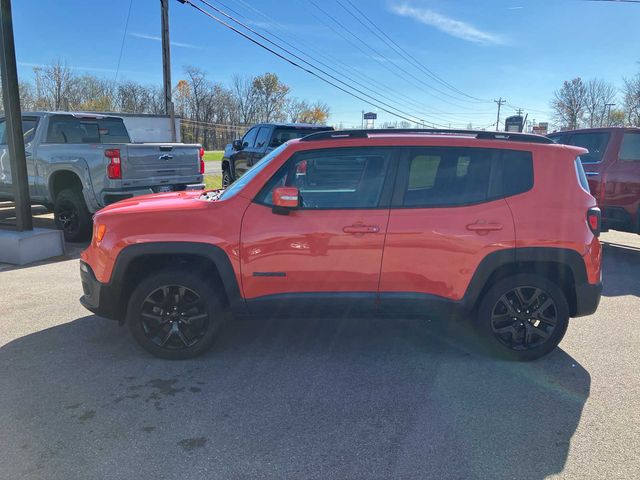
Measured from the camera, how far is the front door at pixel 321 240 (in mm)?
3541

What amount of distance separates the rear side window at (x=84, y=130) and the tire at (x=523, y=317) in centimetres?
820

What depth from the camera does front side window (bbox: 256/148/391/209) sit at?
3629 millimetres

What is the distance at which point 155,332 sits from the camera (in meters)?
3.78

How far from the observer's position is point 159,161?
784 cm

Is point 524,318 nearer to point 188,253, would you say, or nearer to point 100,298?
point 188,253

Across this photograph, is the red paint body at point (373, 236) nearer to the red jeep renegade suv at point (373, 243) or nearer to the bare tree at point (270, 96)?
the red jeep renegade suv at point (373, 243)

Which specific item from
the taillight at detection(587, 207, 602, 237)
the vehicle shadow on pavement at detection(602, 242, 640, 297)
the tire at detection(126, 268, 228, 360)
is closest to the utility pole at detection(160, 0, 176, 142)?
the vehicle shadow on pavement at detection(602, 242, 640, 297)

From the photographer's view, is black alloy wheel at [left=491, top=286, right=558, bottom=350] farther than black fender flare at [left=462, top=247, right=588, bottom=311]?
Yes

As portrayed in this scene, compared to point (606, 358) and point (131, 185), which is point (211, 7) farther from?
point (606, 358)

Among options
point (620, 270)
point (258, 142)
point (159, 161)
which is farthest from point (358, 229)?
A: point (258, 142)

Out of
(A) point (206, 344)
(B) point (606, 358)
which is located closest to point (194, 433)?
(A) point (206, 344)

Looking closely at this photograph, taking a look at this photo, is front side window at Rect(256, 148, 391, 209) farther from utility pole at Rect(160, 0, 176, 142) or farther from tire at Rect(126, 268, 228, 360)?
utility pole at Rect(160, 0, 176, 142)

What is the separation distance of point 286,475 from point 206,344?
155 cm

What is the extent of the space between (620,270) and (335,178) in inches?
217
